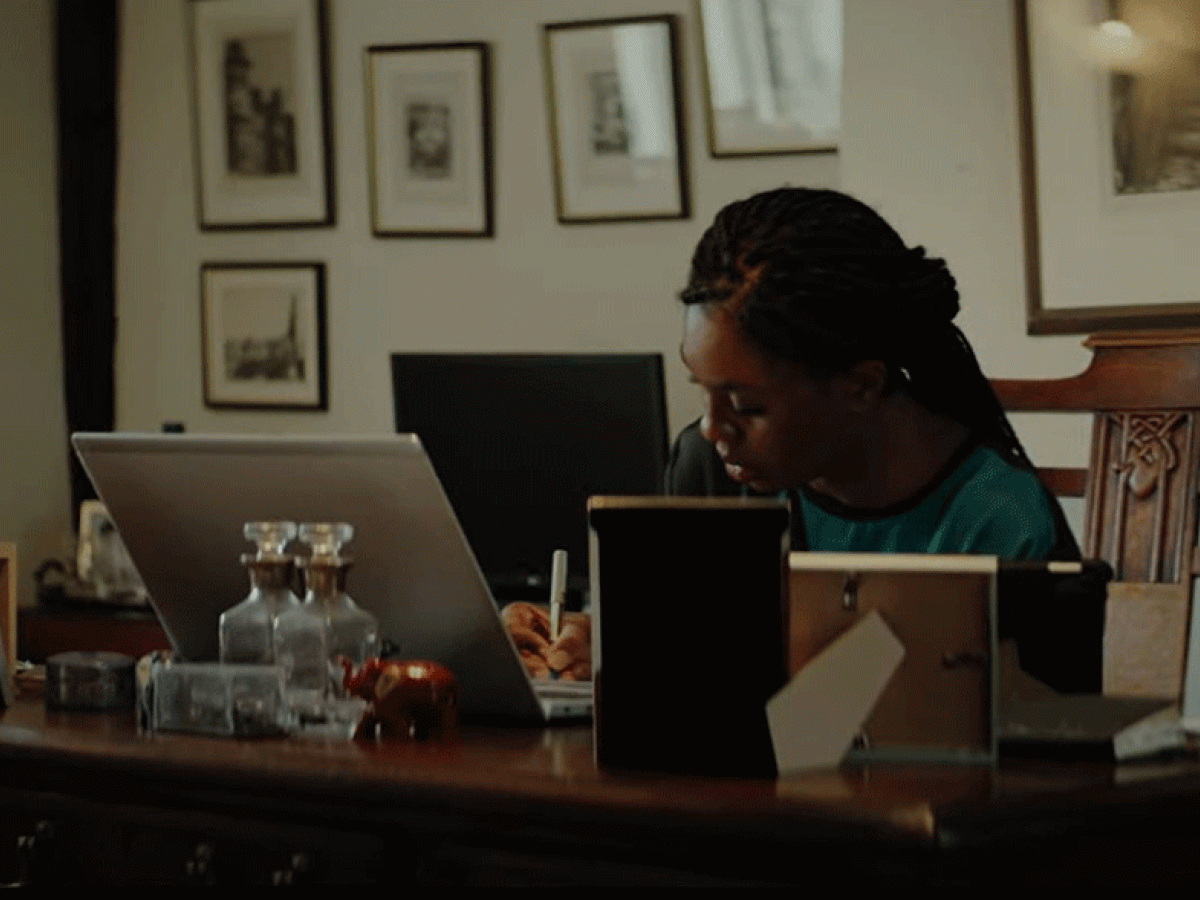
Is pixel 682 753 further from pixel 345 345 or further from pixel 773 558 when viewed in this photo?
pixel 345 345

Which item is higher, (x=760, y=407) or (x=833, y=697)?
(x=760, y=407)

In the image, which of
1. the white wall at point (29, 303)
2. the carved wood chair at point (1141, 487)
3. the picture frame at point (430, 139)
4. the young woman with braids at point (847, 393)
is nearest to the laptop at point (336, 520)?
the young woman with braids at point (847, 393)

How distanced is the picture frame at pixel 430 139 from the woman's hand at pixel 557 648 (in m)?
3.60

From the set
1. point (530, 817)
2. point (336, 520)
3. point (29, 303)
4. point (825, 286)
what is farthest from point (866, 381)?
point (29, 303)

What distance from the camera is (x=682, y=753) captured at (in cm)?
204

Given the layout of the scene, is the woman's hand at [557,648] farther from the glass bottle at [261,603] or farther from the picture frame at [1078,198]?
the picture frame at [1078,198]

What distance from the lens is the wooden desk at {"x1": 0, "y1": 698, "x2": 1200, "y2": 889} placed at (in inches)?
70.8

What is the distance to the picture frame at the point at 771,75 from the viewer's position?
18.3 ft

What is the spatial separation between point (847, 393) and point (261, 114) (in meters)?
4.17

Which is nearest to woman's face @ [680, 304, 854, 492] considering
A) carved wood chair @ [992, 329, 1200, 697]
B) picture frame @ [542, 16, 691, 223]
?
carved wood chair @ [992, 329, 1200, 697]

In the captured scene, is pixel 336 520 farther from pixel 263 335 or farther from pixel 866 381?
pixel 263 335

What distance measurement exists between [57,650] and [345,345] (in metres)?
1.06

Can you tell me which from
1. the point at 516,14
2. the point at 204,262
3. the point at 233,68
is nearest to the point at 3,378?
the point at 204,262

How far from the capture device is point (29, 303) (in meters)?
6.71
